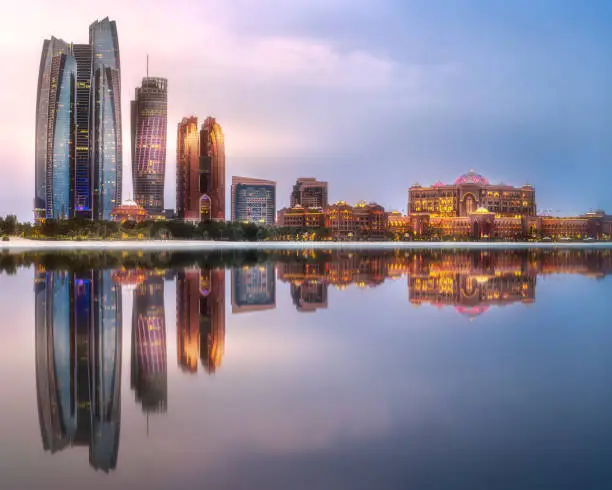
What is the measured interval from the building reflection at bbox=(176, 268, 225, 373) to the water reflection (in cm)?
2

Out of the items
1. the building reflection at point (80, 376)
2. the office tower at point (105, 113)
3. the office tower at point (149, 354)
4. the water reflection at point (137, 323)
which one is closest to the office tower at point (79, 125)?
the office tower at point (105, 113)

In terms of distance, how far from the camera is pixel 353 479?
636 centimetres

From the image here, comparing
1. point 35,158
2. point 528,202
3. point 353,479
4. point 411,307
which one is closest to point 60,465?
point 353,479

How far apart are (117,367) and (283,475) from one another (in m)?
5.22

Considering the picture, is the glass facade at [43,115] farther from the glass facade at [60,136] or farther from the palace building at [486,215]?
the palace building at [486,215]

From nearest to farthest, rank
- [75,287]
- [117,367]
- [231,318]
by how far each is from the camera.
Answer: [117,367] → [231,318] → [75,287]

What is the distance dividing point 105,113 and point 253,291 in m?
168

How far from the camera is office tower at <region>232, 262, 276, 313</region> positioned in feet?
65.1

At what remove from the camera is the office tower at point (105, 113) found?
177 m

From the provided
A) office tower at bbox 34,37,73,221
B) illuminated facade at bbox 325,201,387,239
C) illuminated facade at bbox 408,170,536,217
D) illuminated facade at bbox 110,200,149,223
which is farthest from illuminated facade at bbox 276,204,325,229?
office tower at bbox 34,37,73,221

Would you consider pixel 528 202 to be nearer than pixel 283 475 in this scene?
No

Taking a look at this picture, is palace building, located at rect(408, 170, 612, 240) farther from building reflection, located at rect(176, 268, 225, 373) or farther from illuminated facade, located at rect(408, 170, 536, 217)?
building reflection, located at rect(176, 268, 225, 373)

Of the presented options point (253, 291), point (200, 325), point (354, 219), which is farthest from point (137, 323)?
point (354, 219)

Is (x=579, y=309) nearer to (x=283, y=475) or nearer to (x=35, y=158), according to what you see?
(x=283, y=475)
